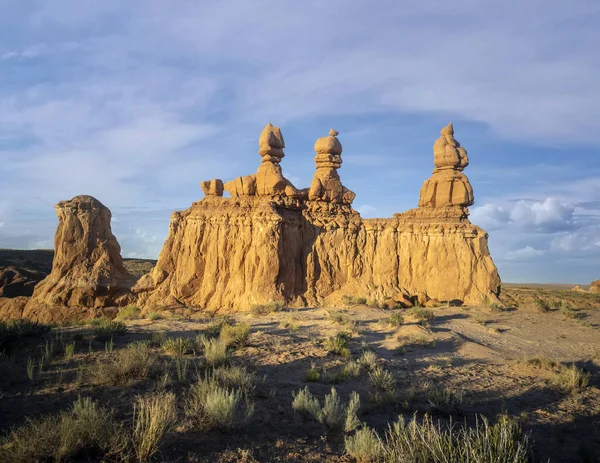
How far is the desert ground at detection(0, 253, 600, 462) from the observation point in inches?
230

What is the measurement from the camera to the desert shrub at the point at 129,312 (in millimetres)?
21053

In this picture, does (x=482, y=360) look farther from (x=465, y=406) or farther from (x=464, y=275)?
(x=464, y=275)

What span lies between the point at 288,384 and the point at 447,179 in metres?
20.0

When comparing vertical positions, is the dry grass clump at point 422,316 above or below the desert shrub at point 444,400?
above

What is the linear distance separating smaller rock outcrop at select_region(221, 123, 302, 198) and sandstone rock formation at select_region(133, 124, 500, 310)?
0.21 ft

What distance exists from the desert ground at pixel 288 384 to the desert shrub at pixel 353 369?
5 centimetres

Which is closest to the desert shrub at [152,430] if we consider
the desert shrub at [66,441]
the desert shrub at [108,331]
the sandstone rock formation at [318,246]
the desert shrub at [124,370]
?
the desert shrub at [66,441]

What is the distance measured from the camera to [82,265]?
81.5ft

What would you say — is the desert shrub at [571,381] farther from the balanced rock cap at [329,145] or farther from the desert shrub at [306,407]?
the balanced rock cap at [329,145]

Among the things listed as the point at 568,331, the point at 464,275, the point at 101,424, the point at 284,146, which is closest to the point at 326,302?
the point at 464,275

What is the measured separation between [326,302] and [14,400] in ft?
59.8

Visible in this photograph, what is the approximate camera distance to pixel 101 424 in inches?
206

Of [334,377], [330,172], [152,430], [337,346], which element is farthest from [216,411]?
[330,172]

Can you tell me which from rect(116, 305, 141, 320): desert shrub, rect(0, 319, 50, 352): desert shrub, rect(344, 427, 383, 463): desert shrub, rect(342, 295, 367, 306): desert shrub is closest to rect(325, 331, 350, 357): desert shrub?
rect(344, 427, 383, 463): desert shrub
